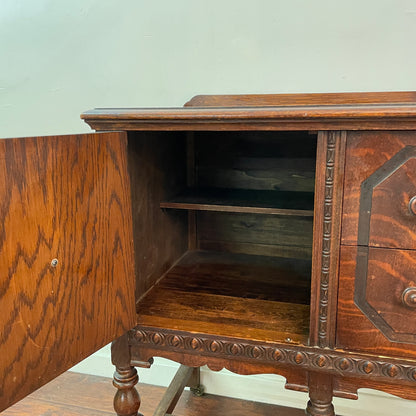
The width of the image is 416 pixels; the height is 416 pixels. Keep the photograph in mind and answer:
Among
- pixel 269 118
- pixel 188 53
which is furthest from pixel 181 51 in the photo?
pixel 269 118

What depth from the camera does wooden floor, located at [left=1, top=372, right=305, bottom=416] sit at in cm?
151

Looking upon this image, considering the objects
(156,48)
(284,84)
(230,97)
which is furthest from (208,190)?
(156,48)

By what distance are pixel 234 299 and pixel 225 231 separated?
37cm

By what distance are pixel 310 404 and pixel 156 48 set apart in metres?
1.18

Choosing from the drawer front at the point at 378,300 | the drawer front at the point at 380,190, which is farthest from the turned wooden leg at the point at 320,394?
the drawer front at the point at 380,190

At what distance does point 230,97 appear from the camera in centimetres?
125

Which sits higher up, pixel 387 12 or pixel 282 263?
pixel 387 12

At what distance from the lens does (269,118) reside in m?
0.76

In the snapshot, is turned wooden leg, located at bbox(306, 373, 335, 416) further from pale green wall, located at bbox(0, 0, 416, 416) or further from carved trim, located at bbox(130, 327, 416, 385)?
pale green wall, located at bbox(0, 0, 416, 416)

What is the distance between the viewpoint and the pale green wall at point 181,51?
123 centimetres

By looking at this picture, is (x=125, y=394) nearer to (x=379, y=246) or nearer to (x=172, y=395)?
(x=172, y=395)

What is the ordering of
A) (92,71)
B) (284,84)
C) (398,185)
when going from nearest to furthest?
(398,185) → (284,84) → (92,71)

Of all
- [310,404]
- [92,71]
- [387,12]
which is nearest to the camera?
[310,404]

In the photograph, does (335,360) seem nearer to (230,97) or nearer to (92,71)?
(230,97)
